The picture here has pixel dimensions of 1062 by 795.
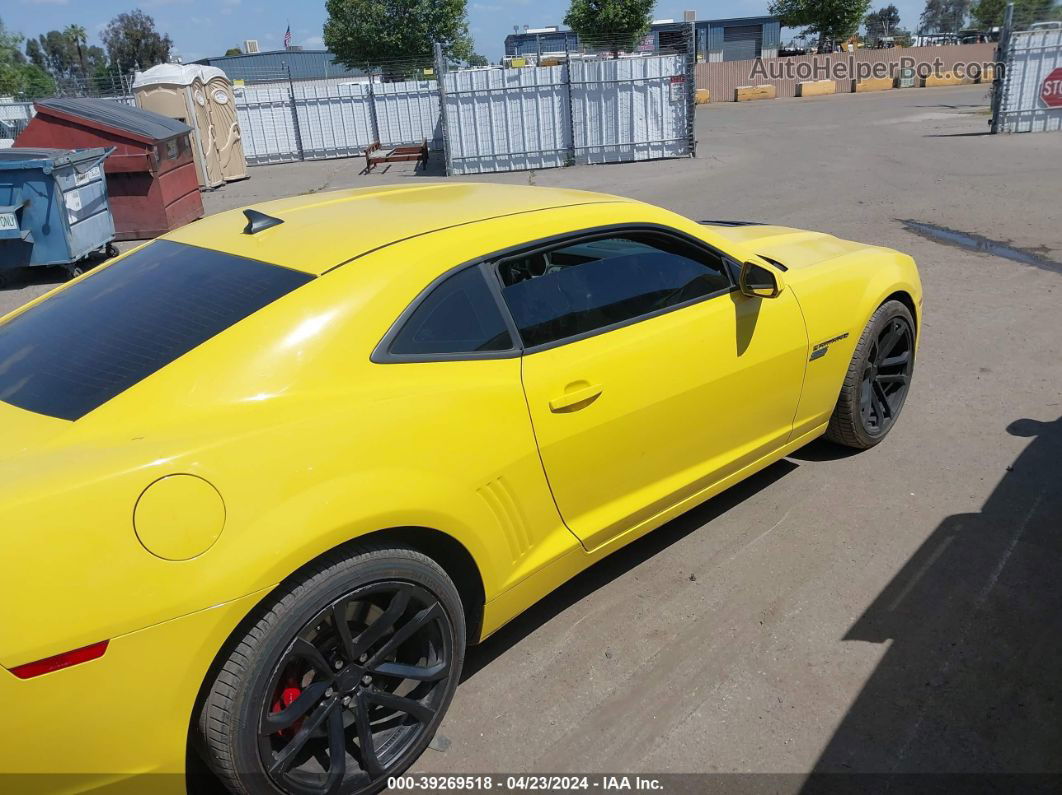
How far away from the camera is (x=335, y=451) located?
2.17m

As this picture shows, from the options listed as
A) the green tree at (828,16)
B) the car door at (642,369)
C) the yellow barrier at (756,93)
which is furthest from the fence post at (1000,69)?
the green tree at (828,16)

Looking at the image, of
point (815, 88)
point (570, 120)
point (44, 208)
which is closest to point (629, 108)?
point (570, 120)

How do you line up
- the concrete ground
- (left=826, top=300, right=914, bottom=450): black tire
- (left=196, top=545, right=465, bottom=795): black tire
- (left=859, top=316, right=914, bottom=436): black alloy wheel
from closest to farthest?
(left=196, top=545, right=465, bottom=795): black tire → the concrete ground → (left=826, top=300, right=914, bottom=450): black tire → (left=859, top=316, right=914, bottom=436): black alloy wheel

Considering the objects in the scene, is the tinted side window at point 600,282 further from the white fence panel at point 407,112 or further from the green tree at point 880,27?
the green tree at point 880,27

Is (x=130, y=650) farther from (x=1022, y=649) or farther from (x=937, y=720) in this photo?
(x=1022, y=649)

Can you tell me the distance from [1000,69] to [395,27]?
1719 inches

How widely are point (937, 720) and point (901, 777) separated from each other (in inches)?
11.8

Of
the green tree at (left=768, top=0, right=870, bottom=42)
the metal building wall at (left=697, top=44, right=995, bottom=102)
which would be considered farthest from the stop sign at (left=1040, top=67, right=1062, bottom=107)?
the green tree at (left=768, top=0, right=870, bottom=42)

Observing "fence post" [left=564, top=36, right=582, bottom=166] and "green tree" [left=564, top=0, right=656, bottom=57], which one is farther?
"green tree" [left=564, top=0, right=656, bottom=57]

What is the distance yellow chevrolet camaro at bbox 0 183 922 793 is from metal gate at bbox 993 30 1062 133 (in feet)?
62.6

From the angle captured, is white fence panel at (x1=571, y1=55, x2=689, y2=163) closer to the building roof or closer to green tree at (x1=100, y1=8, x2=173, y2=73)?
the building roof

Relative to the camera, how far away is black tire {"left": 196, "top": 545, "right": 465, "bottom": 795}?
2.03 m

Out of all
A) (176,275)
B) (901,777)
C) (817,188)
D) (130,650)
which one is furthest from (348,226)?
(817,188)

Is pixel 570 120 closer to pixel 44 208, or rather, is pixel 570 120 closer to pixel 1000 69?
pixel 1000 69
